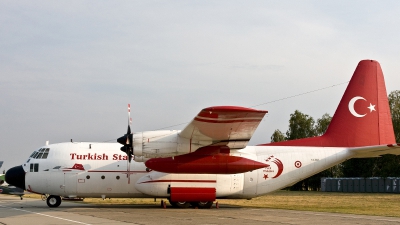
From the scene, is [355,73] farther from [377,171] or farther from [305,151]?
[377,171]

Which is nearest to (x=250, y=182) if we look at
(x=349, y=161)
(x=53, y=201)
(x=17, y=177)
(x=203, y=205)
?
(x=203, y=205)

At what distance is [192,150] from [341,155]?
854 cm

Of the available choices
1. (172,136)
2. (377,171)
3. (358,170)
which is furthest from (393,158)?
(172,136)

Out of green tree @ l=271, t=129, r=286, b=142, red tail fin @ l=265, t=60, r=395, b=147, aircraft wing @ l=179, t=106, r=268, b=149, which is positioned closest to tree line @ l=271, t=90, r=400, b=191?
green tree @ l=271, t=129, r=286, b=142

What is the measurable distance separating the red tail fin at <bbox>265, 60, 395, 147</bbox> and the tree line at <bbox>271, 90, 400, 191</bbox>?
31922 mm

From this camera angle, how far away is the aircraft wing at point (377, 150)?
23.1 meters

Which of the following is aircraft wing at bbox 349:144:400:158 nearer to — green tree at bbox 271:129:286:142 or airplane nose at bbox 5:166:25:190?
airplane nose at bbox 5:166:25:190

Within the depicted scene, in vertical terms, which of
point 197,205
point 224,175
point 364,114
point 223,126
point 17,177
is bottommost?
point 197,205

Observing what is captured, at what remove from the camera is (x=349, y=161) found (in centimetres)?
6719

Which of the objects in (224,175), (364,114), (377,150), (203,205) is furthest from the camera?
(364,114)

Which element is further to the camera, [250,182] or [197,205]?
[197,205]

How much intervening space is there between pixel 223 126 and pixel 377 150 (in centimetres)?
877

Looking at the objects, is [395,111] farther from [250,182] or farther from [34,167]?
[34,167]

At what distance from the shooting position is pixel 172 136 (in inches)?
839
